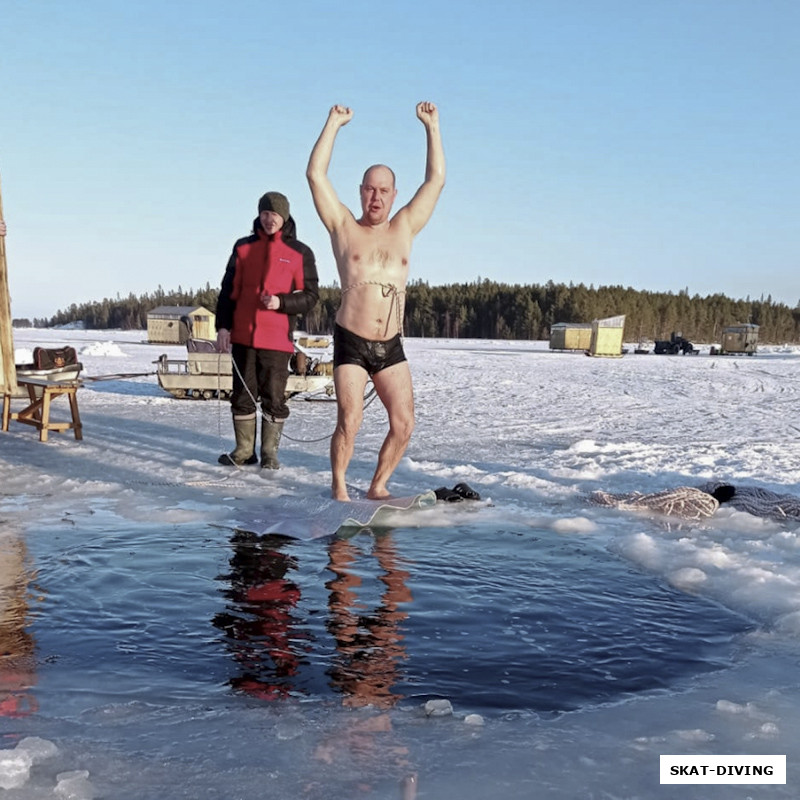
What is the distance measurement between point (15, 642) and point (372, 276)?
2.96 metres

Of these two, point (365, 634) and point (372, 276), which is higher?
point (372, 276)

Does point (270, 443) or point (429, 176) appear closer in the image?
point (429, 176)

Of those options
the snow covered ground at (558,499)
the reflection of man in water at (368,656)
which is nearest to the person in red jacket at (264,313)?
the snow covered ground at (558,499)

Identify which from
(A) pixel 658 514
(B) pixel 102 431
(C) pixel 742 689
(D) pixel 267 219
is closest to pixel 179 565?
(C) pixel 742 689

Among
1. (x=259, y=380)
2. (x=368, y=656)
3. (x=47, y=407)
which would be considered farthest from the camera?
(x=47, y=407)

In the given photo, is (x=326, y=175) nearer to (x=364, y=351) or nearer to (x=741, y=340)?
(x=364, y=351)

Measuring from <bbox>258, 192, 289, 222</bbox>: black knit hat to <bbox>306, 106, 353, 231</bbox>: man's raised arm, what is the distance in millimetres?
1385

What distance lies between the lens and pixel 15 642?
246 cm

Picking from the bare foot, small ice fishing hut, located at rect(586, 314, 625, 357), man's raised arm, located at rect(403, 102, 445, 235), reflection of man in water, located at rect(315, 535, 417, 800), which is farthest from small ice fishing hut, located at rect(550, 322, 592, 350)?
reflection of man in water, located at rect(315, 535, 417, 800)

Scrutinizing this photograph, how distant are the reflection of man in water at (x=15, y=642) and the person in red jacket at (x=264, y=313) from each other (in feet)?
9.40

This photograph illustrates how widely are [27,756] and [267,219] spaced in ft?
16.0

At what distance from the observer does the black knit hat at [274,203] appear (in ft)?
19.8

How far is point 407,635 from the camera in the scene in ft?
8.60

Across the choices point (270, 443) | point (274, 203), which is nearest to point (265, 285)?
point (274, 203)
